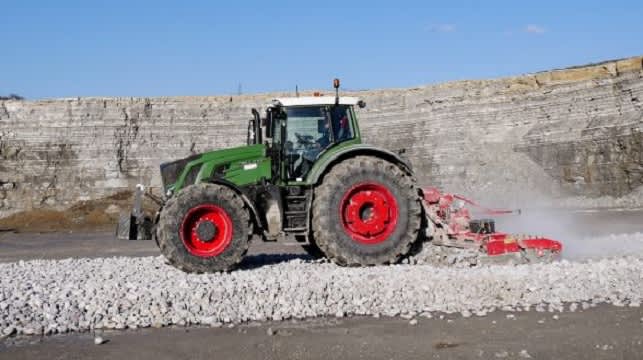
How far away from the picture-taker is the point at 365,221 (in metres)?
9.38

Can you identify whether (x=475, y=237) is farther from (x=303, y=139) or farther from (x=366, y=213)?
(x=303, y=139)

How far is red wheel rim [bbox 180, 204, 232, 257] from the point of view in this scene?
870 cm

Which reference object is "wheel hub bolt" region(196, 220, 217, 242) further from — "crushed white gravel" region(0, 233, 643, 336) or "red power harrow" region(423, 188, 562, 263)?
"red power harrow" region(423, 188, 562, 263)

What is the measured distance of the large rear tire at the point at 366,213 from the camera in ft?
30.0

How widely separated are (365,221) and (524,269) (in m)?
2.05

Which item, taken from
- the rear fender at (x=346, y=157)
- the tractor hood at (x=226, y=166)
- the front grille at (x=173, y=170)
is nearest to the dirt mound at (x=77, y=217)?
the front grille at (x=173, y=170)

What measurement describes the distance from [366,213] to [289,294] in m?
2.47

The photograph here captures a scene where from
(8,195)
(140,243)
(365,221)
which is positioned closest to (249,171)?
(365,221)

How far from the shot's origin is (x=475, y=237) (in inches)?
373

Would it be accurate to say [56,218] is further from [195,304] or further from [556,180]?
[195,304]

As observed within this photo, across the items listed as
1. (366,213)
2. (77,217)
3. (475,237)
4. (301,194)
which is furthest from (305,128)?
(77,217)

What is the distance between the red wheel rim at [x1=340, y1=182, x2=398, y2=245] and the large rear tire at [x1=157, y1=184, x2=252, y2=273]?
1.29 metres

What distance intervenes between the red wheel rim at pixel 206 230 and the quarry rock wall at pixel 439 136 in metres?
19.7

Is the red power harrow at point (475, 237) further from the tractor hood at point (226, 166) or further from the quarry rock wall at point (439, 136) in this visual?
the quarry rock wall at point (439, 136)
